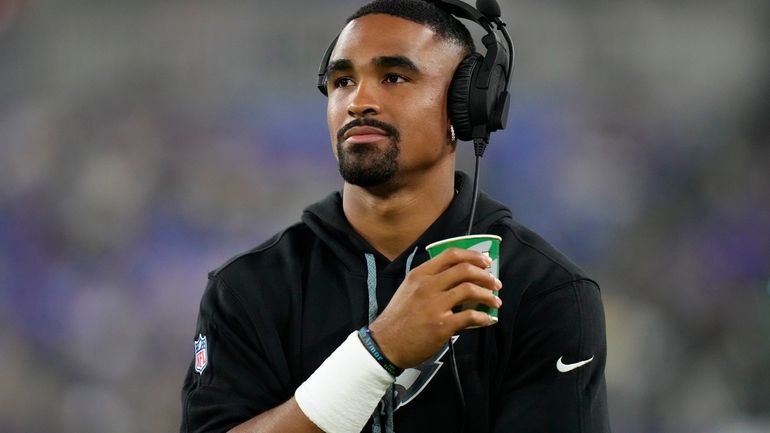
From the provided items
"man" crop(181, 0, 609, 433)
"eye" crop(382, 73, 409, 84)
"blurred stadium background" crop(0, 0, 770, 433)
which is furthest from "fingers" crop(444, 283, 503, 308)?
"blurred stadium background" crop(0, 0, 770, 433)

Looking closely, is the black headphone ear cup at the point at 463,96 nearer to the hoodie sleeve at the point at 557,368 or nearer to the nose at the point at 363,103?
the nose at the point at 363,103

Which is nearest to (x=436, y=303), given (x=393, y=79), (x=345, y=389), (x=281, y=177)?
(x=345, y=389)

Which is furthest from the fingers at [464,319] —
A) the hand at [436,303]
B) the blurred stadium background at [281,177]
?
the blurred stadium background at [281,177]

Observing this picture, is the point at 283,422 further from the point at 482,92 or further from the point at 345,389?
the point at 482,92

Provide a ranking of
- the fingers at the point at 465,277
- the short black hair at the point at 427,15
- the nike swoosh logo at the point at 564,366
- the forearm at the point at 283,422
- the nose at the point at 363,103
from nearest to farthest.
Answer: the fingers at the point at 465,277, the forearm at the point at 283,422, the nike swoosh logo at the point at 564,366, the nose at the point at 363,103, the short black hair at the point at 427,15

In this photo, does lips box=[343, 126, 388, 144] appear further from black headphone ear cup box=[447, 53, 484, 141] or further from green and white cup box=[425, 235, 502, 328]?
green and white cup box=[425, 235, 502, 328]

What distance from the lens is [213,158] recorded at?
387 centimetres

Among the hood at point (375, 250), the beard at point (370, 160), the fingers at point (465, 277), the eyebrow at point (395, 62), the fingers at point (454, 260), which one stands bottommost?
the fingers at point (465, 277)

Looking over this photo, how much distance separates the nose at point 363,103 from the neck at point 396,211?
0.49 feet

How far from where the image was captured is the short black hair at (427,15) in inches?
76.8

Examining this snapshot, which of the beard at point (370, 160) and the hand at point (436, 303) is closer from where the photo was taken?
the hand at point (436, 303)

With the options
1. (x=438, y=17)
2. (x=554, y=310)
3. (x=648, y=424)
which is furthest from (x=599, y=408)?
(x=648, y=424)

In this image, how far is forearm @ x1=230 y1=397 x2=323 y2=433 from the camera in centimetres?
161

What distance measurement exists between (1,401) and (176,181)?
1017 mm
